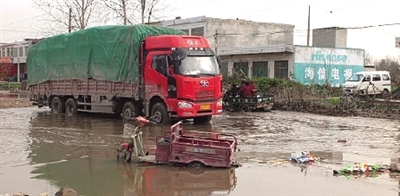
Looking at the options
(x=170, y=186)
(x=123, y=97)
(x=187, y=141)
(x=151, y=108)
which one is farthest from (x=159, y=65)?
(x=170, y=186)

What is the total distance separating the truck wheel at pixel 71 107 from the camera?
71.1 feet

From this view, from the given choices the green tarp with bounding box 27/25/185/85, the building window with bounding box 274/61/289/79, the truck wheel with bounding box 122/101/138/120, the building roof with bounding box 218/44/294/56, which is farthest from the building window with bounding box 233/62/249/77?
the truck wheel with bounding box 122/101/138/120

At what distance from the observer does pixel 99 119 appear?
20.5 meters

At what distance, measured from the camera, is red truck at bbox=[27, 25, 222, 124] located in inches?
645

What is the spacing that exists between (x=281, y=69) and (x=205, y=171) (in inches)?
1132

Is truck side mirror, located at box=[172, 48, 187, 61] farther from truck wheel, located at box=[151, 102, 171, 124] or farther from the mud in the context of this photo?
the mud

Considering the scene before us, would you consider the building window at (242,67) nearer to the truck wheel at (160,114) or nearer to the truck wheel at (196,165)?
the truck wheel at (160,114)

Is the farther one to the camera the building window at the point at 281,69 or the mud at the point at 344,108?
the building window at the point at 281,69

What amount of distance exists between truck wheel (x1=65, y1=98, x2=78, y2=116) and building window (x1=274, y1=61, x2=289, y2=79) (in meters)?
18.6

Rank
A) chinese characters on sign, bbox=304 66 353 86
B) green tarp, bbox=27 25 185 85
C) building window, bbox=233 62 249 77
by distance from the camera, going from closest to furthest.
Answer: green tarp, bbox=27 25 185 85
chinese characters on sign, bbox=304 66 353 86
building window, bbox=233 62 249 77

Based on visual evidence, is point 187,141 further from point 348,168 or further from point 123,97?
point 123,97

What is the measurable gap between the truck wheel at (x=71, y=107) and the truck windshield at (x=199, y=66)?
7.26 meters

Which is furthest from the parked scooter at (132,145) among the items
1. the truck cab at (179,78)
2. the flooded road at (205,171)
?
the truck cab at (179,78)

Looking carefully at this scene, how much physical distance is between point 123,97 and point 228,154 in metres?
10.4
